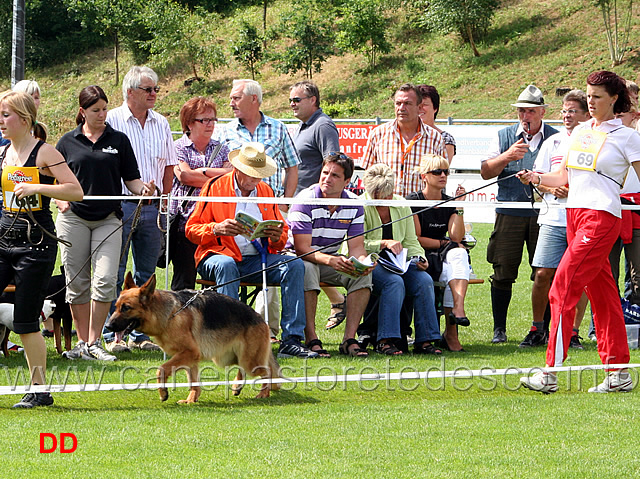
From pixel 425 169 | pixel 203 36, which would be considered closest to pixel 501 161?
pixel 425 169

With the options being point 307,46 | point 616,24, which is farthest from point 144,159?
point 307,46

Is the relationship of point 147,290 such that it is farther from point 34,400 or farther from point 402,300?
point 402,300

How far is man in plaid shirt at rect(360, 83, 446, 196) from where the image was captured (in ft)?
27.7

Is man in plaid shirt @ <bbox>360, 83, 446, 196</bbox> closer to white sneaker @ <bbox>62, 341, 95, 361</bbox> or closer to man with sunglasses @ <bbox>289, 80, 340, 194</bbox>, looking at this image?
man with sunglasses @ <bbox>289, 80, 340, 194</bbox>

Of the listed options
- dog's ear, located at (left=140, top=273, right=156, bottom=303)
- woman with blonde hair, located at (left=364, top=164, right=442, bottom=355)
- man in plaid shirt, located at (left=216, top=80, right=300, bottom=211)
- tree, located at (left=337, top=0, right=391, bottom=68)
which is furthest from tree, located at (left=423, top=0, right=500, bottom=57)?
dog's ear, located at (left=140, top=273, right=156, bottom=303)

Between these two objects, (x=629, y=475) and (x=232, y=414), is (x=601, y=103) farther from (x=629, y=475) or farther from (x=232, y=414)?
(x=232, y=414)

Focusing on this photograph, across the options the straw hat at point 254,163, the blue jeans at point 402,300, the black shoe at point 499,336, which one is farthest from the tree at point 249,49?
the straw hat at point 254,163

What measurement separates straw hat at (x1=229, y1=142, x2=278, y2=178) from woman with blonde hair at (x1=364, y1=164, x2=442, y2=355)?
3.36ft

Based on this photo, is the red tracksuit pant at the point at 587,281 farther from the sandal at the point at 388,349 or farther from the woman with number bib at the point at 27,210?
the woman with number bib at the point at 27,210

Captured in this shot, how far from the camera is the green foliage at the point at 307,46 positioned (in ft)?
151

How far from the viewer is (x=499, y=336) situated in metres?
8.40

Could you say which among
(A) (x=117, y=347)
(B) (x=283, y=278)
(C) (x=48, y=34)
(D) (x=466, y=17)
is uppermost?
(C) (x=48, y=34)

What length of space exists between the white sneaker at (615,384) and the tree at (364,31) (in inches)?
1523

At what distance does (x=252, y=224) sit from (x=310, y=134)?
2.12m
